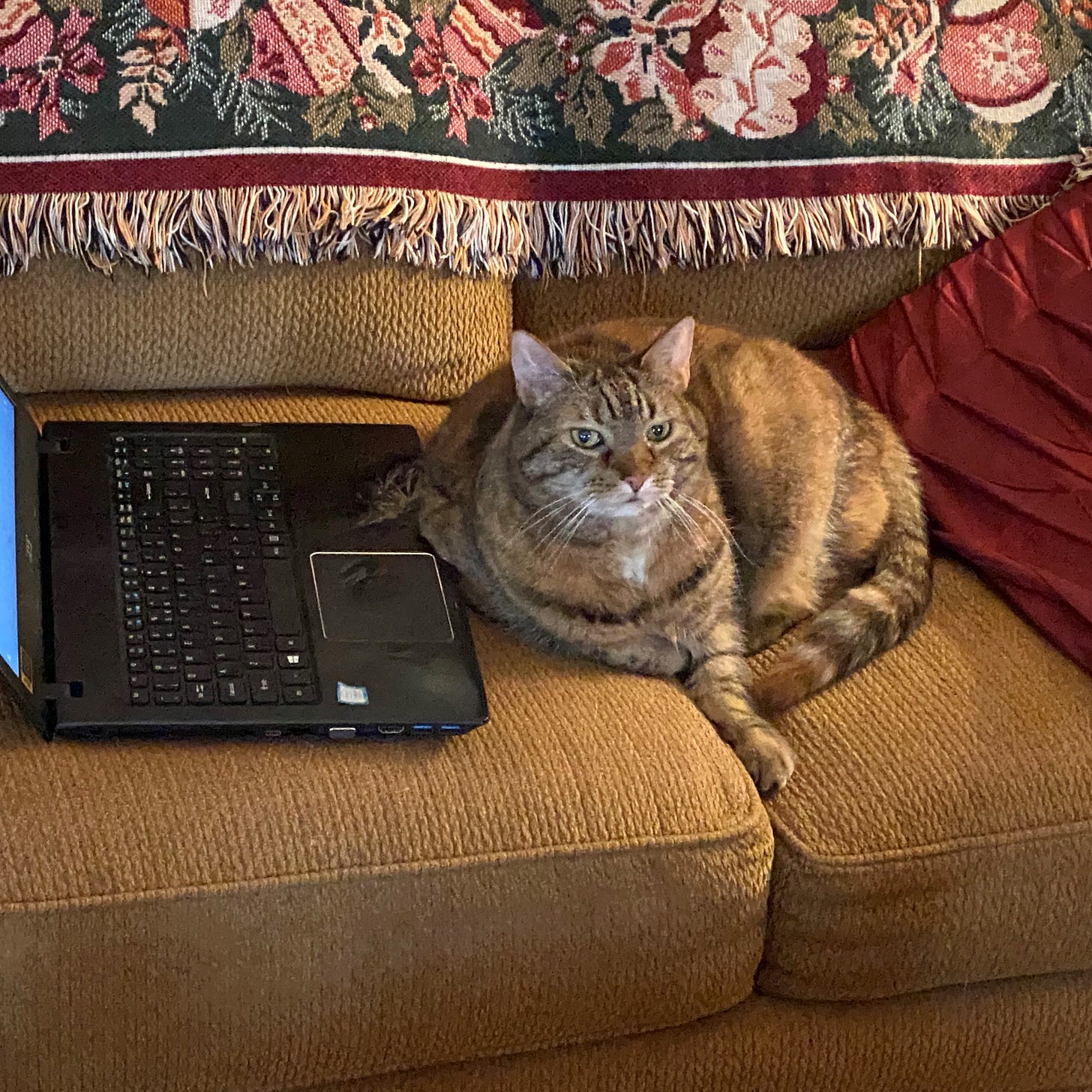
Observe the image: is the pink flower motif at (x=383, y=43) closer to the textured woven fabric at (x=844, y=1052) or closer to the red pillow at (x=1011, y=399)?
the red pillow at (x=1011, y=399)

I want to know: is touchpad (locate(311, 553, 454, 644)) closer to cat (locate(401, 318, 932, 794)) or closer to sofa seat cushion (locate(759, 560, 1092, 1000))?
cat (locate(401, 318, 932, 794))

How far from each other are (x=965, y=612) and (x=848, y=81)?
0.71 metres

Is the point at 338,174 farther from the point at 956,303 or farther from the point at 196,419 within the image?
the point at 956,303

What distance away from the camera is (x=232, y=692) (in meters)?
1.16

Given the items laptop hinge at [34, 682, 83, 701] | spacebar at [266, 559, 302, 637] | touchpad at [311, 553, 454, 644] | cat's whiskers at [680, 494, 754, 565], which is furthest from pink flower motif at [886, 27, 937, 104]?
laptop hinge at [34, 682, 83, 701]

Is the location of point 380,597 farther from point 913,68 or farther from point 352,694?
point 913,68

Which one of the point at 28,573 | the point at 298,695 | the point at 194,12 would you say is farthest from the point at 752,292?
the point at 28,573

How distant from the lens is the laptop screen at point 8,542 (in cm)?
107

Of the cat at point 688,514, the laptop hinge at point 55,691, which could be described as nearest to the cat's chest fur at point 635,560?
the cat at point 688,514

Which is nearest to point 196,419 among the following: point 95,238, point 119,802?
point 95,238

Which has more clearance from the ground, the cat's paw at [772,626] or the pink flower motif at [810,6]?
the pink flower motif at [810,6]

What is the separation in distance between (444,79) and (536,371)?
18.1 inches

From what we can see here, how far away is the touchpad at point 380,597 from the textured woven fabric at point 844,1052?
0.42 meters

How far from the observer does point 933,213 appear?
1.70 meters
